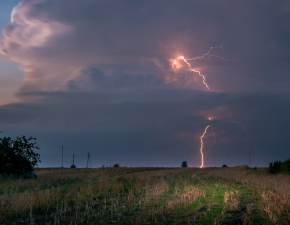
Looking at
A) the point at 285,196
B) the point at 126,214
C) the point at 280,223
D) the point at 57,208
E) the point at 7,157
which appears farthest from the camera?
the point at 7,157

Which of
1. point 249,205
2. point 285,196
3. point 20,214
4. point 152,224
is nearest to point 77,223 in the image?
point 152,224

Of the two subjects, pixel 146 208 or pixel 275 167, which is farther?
pixel 275 167

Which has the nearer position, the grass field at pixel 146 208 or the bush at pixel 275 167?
the grass field at pixel 146 208

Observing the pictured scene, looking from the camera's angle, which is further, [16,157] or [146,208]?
[16,157]

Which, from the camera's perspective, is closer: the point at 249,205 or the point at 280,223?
the point at 280,223

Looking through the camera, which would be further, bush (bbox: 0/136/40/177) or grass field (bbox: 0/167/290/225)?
bush (bbox: 0/136/40/177)

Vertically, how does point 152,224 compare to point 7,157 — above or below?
below

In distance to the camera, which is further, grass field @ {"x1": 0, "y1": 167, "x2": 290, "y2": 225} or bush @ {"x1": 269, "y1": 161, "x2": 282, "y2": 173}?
bush @ {"x1": 269, "y1": 161, "x2": 282, "y2": 173}

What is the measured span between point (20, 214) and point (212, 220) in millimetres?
7386

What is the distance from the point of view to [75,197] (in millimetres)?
29891

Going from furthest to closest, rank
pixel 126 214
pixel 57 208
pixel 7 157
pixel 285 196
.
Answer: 1. pixel 7 157
2. pixel 285 196
3. pixel 57 208
4. pixel 126 214

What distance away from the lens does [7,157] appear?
57.8 m

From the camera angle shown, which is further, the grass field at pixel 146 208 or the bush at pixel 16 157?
the bush at pixel 16 157

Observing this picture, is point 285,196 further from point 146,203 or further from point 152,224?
point 152,224
